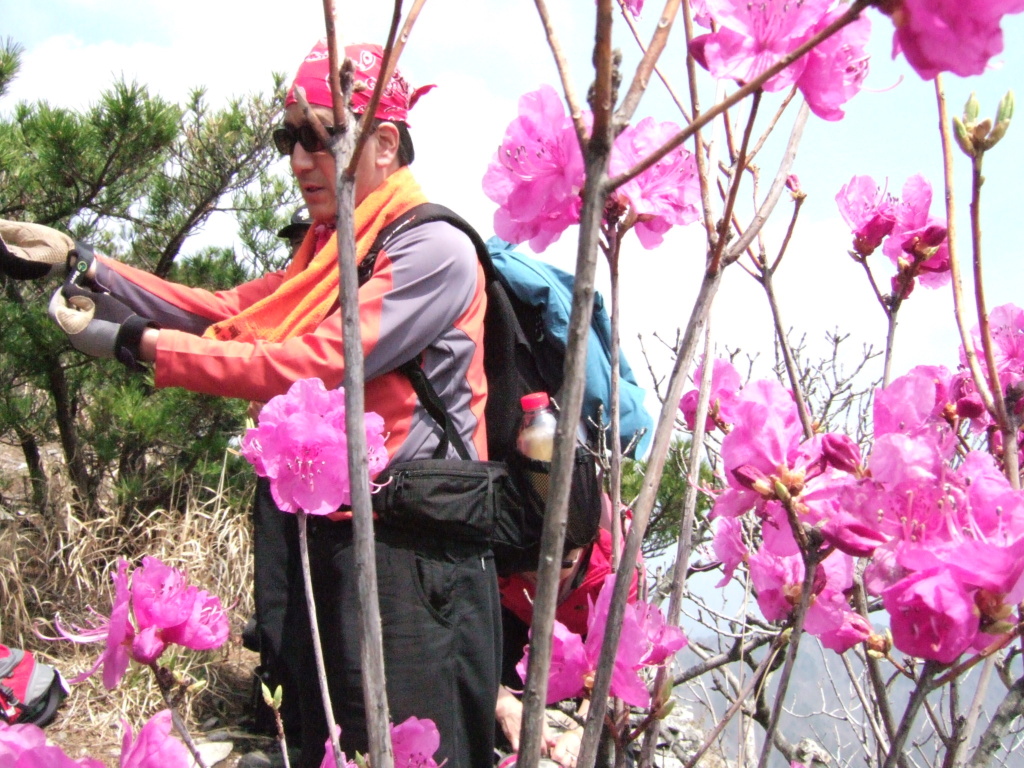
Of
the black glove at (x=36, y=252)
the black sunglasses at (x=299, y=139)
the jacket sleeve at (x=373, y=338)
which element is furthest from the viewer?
the black glove at (x=36, y=252)

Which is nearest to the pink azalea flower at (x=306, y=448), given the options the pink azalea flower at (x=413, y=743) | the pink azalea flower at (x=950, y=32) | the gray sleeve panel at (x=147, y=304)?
the pink azalea flower at (x=413, y=743)

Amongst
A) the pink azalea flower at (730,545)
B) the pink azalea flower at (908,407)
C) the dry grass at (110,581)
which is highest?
A: the pink azalea flower at (908,407)

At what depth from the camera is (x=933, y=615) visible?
55 cm

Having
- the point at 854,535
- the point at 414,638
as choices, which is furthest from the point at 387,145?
the point at 854,535

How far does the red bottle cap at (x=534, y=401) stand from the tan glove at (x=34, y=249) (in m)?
1.03

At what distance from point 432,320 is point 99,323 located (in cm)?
65

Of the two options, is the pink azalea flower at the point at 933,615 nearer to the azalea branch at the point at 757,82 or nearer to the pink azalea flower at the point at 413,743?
the azalea branch at the point at 757,82

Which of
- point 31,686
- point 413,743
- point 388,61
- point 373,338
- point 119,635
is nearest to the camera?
point 388,61

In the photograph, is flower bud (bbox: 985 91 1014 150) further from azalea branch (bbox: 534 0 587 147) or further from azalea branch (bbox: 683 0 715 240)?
azalea branch (bbox: 534 0 587 147)

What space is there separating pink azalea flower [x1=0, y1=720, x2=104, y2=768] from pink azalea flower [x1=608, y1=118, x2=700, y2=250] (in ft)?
2.00

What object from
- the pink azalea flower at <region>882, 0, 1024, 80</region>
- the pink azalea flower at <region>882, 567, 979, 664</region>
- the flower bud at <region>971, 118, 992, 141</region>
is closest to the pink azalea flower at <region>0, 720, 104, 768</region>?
the pink azalea flower at <region>882, 567, 979, 664</region>

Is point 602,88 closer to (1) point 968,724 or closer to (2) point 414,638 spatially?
(1) point 968,724

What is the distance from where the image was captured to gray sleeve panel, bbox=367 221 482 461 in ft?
5.19

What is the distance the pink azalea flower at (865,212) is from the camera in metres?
1.07
